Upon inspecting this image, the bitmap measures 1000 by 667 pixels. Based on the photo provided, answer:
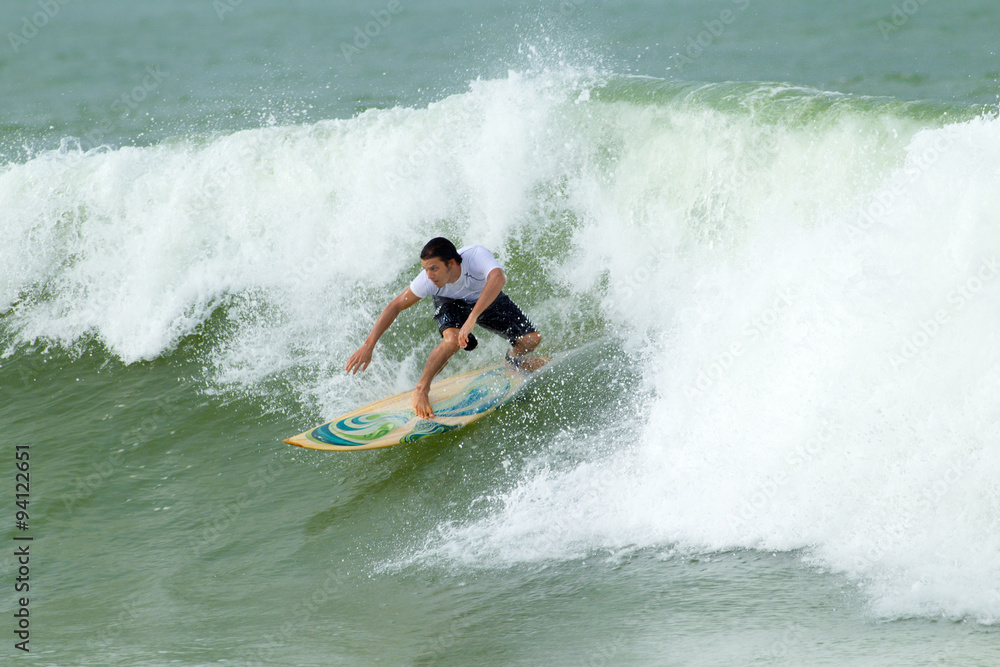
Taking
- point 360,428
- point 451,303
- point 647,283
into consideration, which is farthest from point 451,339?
point 647,283

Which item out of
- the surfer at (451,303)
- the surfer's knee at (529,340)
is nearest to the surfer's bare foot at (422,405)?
the surfer at (451,303)

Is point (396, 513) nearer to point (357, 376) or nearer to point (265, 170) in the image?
point (357, 376)

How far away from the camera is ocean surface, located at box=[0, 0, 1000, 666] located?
3.78m

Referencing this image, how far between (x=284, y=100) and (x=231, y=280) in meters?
6.80

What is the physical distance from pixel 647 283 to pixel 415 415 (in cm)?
275

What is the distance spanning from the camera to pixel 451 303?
6.08 m

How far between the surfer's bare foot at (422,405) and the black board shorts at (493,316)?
1.58 feet

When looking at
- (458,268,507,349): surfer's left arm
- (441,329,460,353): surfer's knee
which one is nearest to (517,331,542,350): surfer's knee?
(441,329,460,353): surfer's knee

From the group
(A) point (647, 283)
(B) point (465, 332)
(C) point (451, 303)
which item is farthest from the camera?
(A) point (647, 283)

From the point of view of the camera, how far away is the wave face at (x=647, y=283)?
13.8 feet

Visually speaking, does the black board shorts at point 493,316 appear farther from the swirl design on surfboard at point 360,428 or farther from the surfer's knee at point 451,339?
the swirl design on surfboard at point 360,428

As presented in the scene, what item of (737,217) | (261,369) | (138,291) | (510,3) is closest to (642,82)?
(737,217)

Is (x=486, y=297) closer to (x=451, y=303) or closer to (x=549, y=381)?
(x=451, y=303)

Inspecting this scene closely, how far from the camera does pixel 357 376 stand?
6.93 meters
